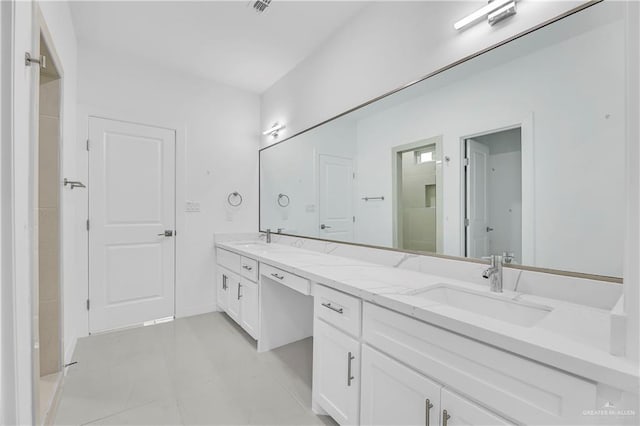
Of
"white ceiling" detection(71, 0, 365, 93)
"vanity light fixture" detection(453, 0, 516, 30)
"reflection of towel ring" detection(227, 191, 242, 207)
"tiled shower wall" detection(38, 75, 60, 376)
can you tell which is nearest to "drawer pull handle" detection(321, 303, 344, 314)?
"vanity light fixture" detection(453, 0, 516, 30)

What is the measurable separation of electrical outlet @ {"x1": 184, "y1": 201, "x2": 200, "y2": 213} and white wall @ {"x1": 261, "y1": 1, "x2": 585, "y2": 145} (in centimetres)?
129

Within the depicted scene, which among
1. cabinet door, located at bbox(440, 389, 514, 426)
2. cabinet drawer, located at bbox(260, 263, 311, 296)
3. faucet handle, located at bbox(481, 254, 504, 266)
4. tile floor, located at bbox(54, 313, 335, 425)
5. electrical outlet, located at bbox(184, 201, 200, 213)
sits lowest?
tile floor, located at bbox(54, 313, 335, 425)

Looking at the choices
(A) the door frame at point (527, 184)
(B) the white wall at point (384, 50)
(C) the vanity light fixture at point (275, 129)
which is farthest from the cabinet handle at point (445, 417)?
(C) the vanity light fixture at point (275, 129)

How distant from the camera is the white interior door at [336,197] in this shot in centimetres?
232

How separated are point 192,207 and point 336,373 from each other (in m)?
2.45

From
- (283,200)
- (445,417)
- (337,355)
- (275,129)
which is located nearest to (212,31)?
(275,129)

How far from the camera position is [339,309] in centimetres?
145

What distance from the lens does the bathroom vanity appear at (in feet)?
2.39

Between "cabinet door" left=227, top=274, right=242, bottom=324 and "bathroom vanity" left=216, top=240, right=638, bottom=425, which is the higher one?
"bathroom vanity" left=216, top=240, right=638, bottom=425

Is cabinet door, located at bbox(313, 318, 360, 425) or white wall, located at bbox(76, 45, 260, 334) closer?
cabinet door, located at bbox(313, 318, 360, 425)

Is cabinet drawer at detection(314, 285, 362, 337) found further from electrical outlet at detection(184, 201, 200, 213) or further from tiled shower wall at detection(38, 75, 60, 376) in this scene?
electrical outlet at detection(184, 201, 200, 213)

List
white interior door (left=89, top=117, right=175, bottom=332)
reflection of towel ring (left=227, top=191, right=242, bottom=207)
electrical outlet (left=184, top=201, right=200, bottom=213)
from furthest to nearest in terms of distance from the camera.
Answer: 1. reflection of towel ring (left=227, top=191, right=242, bottom=207)
2. electrical outlet (left=184, top=201, right=200, bottom=213)
3. white interior door (left=89, top=117, right=175, bottom=332)

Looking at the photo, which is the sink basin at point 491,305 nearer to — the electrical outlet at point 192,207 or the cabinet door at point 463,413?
the cabinet door at point 463,413

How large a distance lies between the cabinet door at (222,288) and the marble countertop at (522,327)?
5.47 ft
